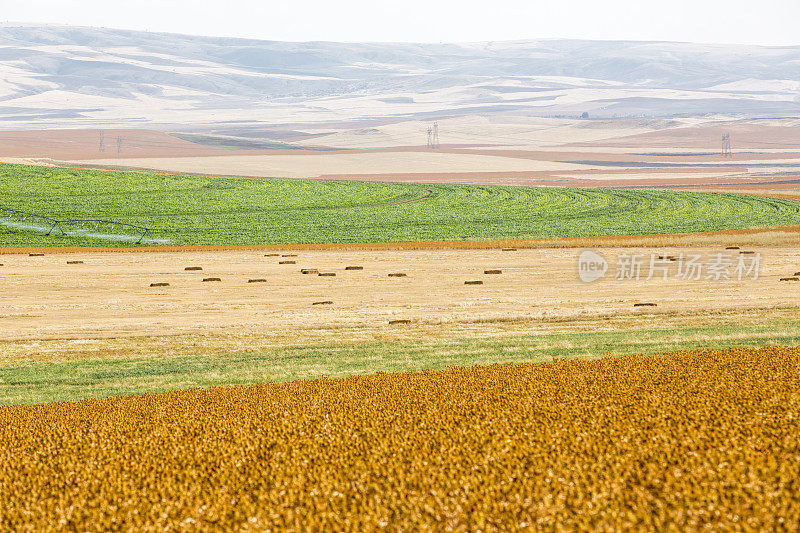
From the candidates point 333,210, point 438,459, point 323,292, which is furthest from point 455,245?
point 438,459

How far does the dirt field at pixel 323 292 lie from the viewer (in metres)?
28.8

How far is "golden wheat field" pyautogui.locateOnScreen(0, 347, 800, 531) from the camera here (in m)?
8.00

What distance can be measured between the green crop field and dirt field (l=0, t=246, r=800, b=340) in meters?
13.3

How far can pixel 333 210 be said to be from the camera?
252 ft

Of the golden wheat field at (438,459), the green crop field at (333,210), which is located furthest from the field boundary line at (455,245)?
the golden wheat field at (438,459)

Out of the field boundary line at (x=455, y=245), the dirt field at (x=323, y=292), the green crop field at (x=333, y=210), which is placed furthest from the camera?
the green crop field at (x=333, y=210)

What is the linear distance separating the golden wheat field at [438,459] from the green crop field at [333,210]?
4486 cm

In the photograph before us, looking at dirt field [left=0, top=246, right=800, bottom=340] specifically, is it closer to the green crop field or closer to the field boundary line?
the field boundary line

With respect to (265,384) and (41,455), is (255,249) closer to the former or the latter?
(265,384)

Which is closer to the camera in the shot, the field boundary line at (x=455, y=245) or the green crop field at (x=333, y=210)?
the field boundary line at (x=455, y=245)

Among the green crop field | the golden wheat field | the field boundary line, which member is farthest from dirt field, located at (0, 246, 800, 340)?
the golden wheat field

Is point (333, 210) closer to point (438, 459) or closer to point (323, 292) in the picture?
point (323, 292)

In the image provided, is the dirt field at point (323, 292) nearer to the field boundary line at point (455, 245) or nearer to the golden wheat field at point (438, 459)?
the field boundary line at point (455, 245)

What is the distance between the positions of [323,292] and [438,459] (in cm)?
2577
